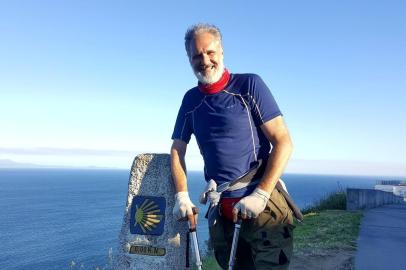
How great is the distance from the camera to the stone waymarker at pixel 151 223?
12.5 feet

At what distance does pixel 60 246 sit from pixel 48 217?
26487 mm

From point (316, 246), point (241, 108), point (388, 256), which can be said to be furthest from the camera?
point (316, 246)

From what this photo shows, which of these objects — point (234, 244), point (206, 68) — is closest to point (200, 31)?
point (206, 68)

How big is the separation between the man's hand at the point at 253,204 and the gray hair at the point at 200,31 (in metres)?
1.23

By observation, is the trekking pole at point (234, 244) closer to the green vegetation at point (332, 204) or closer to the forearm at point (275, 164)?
the forearm at point (275, 164)

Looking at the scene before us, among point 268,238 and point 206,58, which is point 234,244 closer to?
point 268,238

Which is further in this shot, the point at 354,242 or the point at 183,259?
the point at 354,242

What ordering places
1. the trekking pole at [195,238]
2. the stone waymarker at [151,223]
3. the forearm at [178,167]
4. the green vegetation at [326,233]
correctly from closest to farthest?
1. the trekking pole at [195,238]
2. the forearm at [178,167]
3. the stone waymarker at [151,223]
4. the green vegetation at [326,233]

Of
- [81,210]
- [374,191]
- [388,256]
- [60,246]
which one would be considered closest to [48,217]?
[81,210]

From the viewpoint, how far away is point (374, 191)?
1412 centimetres

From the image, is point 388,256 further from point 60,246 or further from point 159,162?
point 60,246

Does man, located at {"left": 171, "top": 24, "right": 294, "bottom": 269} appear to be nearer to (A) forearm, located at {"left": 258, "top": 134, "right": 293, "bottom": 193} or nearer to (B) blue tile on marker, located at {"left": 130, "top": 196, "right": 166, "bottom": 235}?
(A) forearm, located at {"left": 258, "top": 134, "right": 293, "bottom": 193}

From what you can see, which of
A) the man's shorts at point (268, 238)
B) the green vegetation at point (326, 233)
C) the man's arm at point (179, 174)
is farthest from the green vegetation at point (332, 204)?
the man's shorts at point (268, 238)

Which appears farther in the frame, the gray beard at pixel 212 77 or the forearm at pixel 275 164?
the gray beard at pixel 212 77
